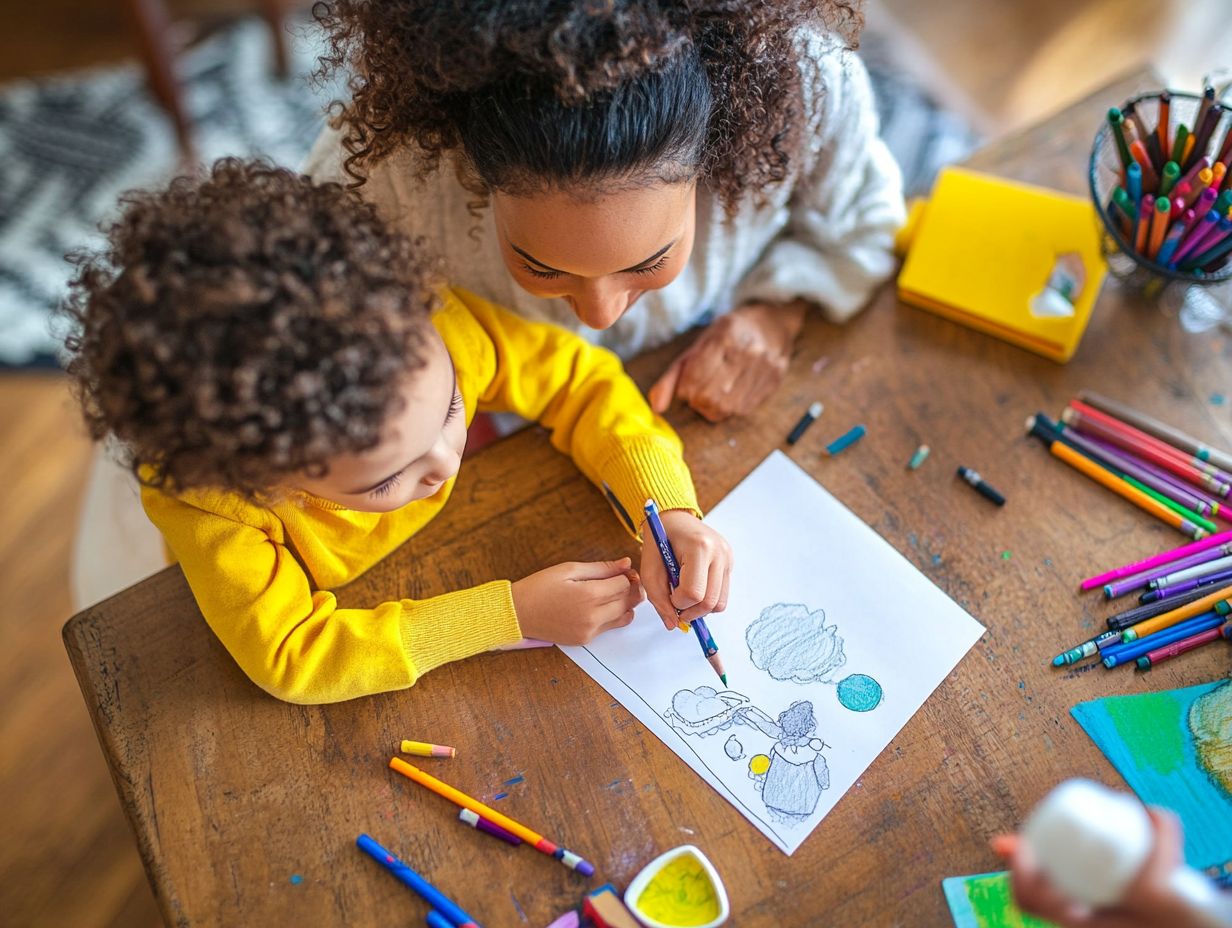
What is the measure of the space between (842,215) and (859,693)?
0.54m

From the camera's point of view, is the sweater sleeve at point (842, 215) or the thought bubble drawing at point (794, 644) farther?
the sweater sleeve at point (842, 215)

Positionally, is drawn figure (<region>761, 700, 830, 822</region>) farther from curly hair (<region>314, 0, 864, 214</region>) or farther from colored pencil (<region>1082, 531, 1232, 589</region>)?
curly hair (<region>314, 0, 864, 214</region>)

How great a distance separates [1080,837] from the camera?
504mm

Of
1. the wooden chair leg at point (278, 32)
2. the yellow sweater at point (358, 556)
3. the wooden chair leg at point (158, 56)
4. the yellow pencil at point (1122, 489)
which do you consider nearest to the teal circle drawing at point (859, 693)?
the yellow sweater at point (358, 556)

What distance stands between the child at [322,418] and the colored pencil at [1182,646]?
1.18 feet

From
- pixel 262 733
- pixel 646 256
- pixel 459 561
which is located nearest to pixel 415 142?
pixel 646 256

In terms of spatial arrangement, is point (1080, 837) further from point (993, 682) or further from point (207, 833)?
point (207, 833)

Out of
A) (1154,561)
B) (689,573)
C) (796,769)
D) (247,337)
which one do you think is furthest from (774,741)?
(247,337)

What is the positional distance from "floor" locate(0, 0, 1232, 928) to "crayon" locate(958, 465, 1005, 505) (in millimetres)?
992

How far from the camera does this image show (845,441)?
944 mm

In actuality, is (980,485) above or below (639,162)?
below

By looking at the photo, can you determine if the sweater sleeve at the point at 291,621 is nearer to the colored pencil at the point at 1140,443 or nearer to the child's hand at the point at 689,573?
the child's hand at the point at 689,573

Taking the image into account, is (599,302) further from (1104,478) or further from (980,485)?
(1104,478)

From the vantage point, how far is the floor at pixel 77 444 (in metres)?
1.41
